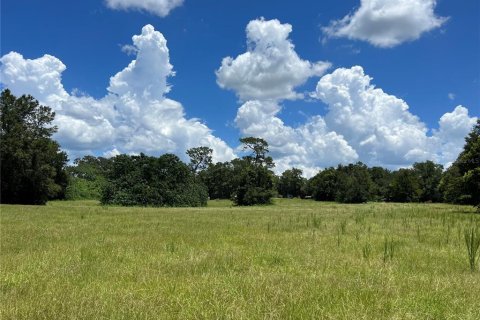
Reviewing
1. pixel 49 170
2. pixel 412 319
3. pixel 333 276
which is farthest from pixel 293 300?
pixel 49 170

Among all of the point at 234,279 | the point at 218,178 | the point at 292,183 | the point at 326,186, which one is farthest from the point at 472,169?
the point at 292,183

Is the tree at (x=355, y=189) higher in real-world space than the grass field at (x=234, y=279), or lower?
higher

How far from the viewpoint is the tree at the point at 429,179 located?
124 meters

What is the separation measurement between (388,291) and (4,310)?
6509 mm

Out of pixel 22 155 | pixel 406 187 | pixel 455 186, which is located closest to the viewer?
pixel 455 186

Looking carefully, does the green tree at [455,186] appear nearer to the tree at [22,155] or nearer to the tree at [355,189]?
the tree at [355,189]

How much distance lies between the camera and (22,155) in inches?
2280

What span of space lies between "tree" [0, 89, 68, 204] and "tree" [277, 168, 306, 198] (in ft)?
425

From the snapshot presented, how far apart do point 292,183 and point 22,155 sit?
14026 cm

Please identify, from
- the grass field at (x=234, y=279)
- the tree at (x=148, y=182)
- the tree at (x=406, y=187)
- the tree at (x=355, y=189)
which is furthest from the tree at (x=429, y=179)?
the grass field at (x=234, y=279)

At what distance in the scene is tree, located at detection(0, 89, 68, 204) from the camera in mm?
58812

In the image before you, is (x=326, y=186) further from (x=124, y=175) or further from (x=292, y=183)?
(x=124, y=175)

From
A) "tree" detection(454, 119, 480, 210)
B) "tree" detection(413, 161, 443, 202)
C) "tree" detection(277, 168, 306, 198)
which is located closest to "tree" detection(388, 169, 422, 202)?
"tree" detection(413, 161, 443, 202)

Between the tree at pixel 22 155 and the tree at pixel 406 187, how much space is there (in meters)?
94.3
